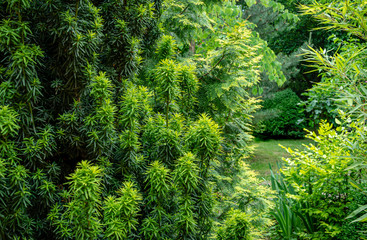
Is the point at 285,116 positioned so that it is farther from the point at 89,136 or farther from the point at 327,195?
the point at 89,136

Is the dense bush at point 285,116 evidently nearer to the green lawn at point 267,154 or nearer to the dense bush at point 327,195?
the green lawn at point 267,154

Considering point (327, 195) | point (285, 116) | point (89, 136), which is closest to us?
point (89, 136)

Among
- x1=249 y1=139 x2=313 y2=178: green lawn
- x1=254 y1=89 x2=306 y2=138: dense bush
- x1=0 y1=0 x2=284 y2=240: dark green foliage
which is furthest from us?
x1=254 y1=89 x2=306 y2=138: dense bush

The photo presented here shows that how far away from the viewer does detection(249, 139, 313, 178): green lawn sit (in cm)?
789

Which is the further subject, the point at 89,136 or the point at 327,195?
the point at 327,195

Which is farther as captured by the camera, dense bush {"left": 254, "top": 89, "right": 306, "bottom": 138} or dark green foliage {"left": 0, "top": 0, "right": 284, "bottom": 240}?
dense bush {"left": 254, "top": 89, "right": 306, "bottom": 138}

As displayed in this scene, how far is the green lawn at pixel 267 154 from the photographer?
7891 millimetres

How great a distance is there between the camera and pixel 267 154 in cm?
924

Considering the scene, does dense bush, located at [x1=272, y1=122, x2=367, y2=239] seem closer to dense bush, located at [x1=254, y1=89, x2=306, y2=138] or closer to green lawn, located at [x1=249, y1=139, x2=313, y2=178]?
green lawn, located at [x1=249, y1=139, x2=313, y2=178]

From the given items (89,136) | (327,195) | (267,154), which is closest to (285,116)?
A: (267,154)

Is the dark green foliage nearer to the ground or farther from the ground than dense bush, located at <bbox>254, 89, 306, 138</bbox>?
farther from the ground

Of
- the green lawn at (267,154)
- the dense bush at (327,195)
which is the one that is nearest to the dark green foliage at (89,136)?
the dense bush at (327,195)

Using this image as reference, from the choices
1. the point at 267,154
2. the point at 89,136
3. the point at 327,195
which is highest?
the point at 89,136

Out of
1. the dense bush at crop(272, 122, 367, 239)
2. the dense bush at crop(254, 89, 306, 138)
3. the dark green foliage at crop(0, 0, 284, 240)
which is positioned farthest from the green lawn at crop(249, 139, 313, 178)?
the dark green foliage at crop(0, 0, 284, 240)
